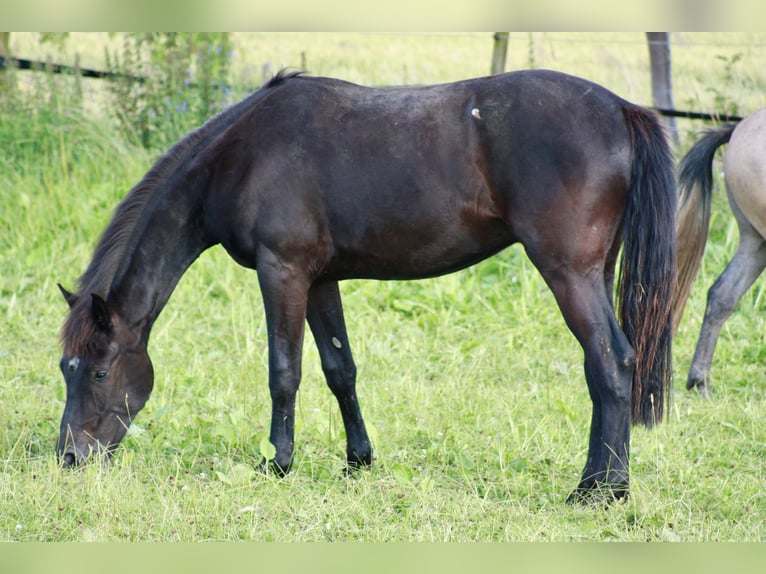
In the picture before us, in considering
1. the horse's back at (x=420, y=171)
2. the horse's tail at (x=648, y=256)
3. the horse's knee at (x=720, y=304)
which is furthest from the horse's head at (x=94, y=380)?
the horse's knee at (x=720, y=304)

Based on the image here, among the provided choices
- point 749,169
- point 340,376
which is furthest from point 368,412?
point 749,169

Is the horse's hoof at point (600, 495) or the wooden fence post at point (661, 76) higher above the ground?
the wooden fence post at point (661, 76)

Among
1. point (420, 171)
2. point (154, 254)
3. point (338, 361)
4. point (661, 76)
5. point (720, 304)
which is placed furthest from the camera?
point (661, 76)

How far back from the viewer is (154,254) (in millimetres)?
4473

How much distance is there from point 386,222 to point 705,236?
288cm

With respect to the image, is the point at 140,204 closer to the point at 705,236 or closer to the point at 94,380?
the point at 94,380

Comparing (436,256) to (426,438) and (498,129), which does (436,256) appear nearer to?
(498,129)

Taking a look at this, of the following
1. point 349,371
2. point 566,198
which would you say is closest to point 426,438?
point 349,371

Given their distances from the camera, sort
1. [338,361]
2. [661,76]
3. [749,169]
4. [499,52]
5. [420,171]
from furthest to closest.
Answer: [499,52] < [661,76] < [749,169] < [338,361] < [420,171]

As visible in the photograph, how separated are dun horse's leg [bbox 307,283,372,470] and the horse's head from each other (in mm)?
871

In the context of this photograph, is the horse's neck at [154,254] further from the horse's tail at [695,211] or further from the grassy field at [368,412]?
the horse's tail at [695,211]

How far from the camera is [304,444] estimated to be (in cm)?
480

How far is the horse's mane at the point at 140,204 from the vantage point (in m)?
4.48

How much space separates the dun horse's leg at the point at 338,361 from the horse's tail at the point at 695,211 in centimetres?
255
